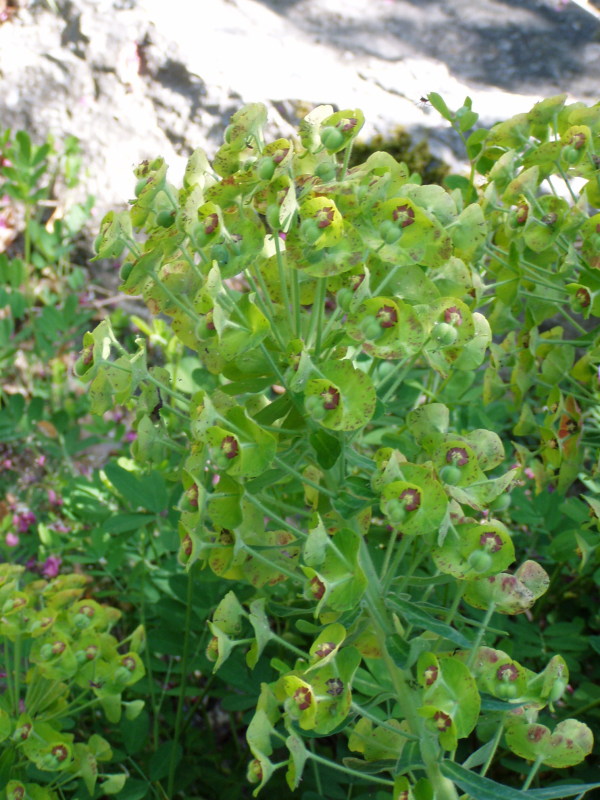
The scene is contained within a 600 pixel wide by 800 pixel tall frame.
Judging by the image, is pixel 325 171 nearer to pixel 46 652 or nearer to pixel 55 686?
pixel 46 652

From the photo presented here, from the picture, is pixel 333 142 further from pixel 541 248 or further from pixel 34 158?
pixel 34 158

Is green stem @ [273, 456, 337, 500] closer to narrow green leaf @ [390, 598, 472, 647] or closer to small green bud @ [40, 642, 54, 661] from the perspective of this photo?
narrow green leaf @ [390, 598, 472, 647]

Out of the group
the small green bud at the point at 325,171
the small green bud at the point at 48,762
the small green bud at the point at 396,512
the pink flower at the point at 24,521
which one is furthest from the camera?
the pink flower at the point at 24,521

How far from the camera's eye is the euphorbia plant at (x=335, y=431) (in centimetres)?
75

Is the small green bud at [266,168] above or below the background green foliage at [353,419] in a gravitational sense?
above

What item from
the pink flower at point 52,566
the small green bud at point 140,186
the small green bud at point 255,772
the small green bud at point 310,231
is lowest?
the pink flower at point 52,566

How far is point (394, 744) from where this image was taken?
0.92 meters

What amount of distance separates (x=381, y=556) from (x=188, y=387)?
25.8 inches

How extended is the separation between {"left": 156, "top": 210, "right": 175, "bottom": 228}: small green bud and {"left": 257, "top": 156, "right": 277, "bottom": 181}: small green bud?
0.36 feet

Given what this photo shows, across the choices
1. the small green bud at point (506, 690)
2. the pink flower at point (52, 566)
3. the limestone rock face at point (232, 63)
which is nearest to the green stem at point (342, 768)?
the small green bud at point (506, 690)

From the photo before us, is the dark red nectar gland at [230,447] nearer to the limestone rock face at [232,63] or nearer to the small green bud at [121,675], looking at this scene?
the small green bud at [121,675]

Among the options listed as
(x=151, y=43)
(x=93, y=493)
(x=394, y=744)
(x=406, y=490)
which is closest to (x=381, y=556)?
(x=394, y=744)

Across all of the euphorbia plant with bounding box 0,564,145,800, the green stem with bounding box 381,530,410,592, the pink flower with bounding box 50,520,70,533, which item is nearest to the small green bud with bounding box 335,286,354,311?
the green stem with bounding box 381,530,410,592

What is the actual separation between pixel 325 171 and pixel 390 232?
11 centimetres
